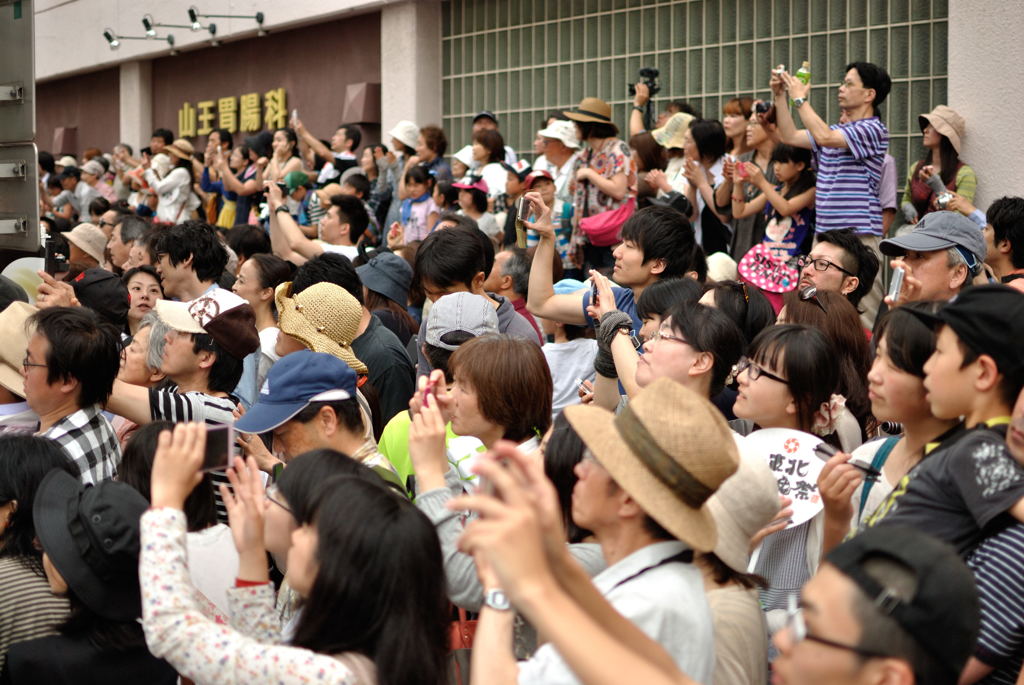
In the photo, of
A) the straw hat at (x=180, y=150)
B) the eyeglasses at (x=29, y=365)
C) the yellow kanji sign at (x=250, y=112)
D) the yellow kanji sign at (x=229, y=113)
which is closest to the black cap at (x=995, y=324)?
the eyeglasses at (x=29, y=365)

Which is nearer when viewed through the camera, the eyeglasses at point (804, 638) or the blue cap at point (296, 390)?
the eyeglasses at point (804, 638)

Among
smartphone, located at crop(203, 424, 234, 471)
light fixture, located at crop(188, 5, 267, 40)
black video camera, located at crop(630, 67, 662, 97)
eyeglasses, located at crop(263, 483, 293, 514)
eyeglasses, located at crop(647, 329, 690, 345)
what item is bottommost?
eyeglasses, located at crop(263, 483, 293, 514)

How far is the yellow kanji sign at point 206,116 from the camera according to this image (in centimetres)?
1842

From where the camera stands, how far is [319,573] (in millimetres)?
2672

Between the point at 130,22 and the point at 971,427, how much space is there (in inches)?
736

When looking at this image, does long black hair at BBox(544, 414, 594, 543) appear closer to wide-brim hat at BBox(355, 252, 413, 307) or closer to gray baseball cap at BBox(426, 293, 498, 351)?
gray baseball cap at BBox(426, 293, 498, 351)

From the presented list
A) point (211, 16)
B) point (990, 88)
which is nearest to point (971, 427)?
point (990, 88)

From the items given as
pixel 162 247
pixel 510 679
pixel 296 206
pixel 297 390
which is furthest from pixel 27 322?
pixel 296 206

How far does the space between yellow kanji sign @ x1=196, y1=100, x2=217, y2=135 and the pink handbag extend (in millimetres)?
10886

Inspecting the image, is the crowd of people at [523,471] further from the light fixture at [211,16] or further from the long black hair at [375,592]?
the light fixture at [211,16]

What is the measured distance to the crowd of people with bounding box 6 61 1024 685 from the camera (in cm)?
213

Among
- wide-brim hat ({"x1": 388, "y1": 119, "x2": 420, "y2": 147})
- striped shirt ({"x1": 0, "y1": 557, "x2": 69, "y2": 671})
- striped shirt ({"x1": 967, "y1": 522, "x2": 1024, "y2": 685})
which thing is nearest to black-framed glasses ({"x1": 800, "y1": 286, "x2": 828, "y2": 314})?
striped shirt ({"x1": 967, "y1": 522, "x2": 1024, "y2": 685})

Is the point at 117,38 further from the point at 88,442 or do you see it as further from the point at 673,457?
the point at 673,457

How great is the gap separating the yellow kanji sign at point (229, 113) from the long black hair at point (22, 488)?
48.2 feet
